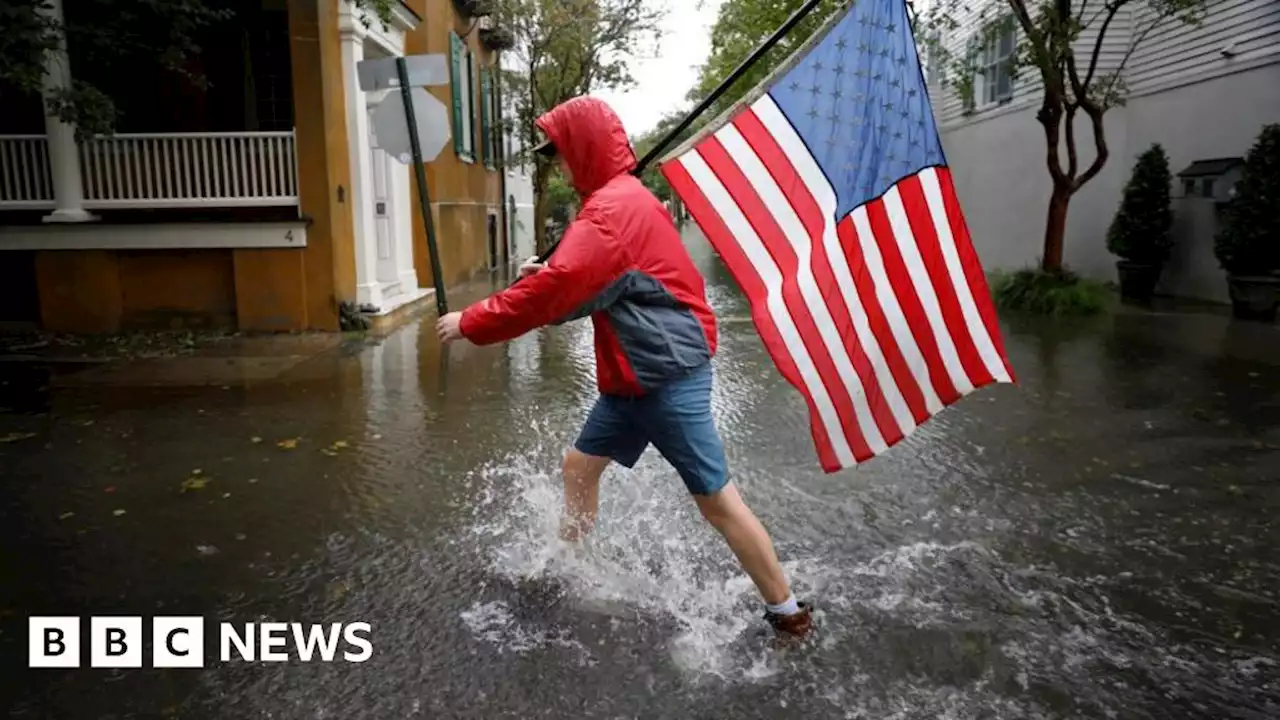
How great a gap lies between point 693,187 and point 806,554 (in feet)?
5.77

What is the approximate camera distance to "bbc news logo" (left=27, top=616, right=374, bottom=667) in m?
3.12

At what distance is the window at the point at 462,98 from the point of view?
51.0 ft

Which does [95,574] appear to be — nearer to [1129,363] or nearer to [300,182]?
[300,182]

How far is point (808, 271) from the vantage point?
10.5 feet

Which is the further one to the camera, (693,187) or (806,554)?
(806,554)

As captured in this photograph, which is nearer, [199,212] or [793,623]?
[793,623]

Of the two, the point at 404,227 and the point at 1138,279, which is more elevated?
the point at 404,227

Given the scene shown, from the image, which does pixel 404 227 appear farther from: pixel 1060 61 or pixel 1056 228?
pixel 1056 228

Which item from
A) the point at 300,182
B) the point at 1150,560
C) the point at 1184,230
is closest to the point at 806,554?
the point at 1150,560

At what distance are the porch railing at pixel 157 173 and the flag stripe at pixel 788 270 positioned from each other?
791 cm

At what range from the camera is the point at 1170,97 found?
13.9m

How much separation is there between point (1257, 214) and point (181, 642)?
478 inches

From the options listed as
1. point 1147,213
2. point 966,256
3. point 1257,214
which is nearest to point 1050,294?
point 1257,214

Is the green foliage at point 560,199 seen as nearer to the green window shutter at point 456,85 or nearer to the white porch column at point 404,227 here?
the green window shutter at point 456,85
